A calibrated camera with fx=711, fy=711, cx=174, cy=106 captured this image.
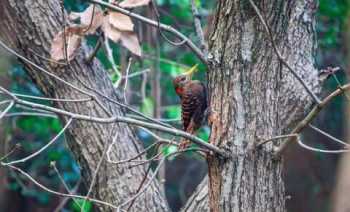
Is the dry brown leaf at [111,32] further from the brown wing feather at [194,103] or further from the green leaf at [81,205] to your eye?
the green leaf at [81,205]

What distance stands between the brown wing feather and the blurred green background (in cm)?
107

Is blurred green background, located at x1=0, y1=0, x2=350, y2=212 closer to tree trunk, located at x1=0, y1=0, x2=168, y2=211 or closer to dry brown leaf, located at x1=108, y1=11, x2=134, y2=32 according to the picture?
tree trunk, located at x1=0, y1=0, x2=168, y2=211

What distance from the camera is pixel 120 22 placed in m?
2.23

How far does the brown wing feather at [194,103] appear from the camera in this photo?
6.97 feet

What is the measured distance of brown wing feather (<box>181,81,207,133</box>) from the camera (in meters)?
2.12

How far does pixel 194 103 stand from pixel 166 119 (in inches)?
37.0

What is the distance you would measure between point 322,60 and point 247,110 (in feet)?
11.2

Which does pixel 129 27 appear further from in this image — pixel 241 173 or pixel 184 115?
pixel 241 173

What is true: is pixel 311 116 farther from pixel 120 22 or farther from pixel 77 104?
A: pixel 77 104

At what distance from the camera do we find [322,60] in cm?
515

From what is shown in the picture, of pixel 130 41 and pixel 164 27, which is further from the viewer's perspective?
pixel 130 41

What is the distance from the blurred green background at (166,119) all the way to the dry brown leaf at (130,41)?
3.44 feet

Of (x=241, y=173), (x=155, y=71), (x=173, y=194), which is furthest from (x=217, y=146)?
(x=173, y=194)

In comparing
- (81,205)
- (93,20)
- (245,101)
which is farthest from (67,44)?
(81,205)
